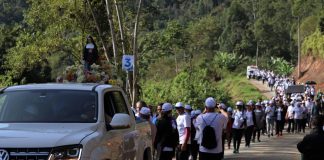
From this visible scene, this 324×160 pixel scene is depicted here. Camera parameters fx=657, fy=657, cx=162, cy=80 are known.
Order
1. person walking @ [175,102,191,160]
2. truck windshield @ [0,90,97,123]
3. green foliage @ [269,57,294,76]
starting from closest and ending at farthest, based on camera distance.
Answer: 1. truck windshield @ [0,90,97,123]
2. person walking @ [175,102,191,160]
3. green foliage @ [269,57,294,76]

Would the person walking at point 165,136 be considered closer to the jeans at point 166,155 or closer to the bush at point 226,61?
the jeans at point 166,155

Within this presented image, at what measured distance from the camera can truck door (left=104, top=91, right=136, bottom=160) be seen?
809cm

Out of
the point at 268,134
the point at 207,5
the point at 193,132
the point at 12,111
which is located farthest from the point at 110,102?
the point at 207,5

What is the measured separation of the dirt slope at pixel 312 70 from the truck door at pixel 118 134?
60.3 metres

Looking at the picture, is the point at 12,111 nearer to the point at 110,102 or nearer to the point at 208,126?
the point at 110,102

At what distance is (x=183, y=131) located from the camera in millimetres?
13930

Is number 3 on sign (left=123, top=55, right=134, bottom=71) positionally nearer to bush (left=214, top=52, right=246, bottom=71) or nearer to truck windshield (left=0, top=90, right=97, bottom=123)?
truck windshield (left=0, top=90, right=97, bottom=123)

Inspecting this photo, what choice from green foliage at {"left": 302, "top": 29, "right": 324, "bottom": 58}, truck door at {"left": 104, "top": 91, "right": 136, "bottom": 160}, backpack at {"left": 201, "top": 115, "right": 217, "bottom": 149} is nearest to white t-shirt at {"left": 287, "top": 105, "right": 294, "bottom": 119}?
backpack at {"left": 201, "top": 115, "right": 217, "bottom": 149}

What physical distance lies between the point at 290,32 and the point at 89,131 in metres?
102

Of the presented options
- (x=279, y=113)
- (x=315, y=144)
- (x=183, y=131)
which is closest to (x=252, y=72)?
(x=279, y=113)

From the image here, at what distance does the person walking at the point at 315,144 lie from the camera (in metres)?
9.88

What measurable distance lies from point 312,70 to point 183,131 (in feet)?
221

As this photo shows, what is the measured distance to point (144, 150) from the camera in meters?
10.3

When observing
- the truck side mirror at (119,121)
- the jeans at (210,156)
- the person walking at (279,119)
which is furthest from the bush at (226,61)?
the truck side mirror at (119,121)
